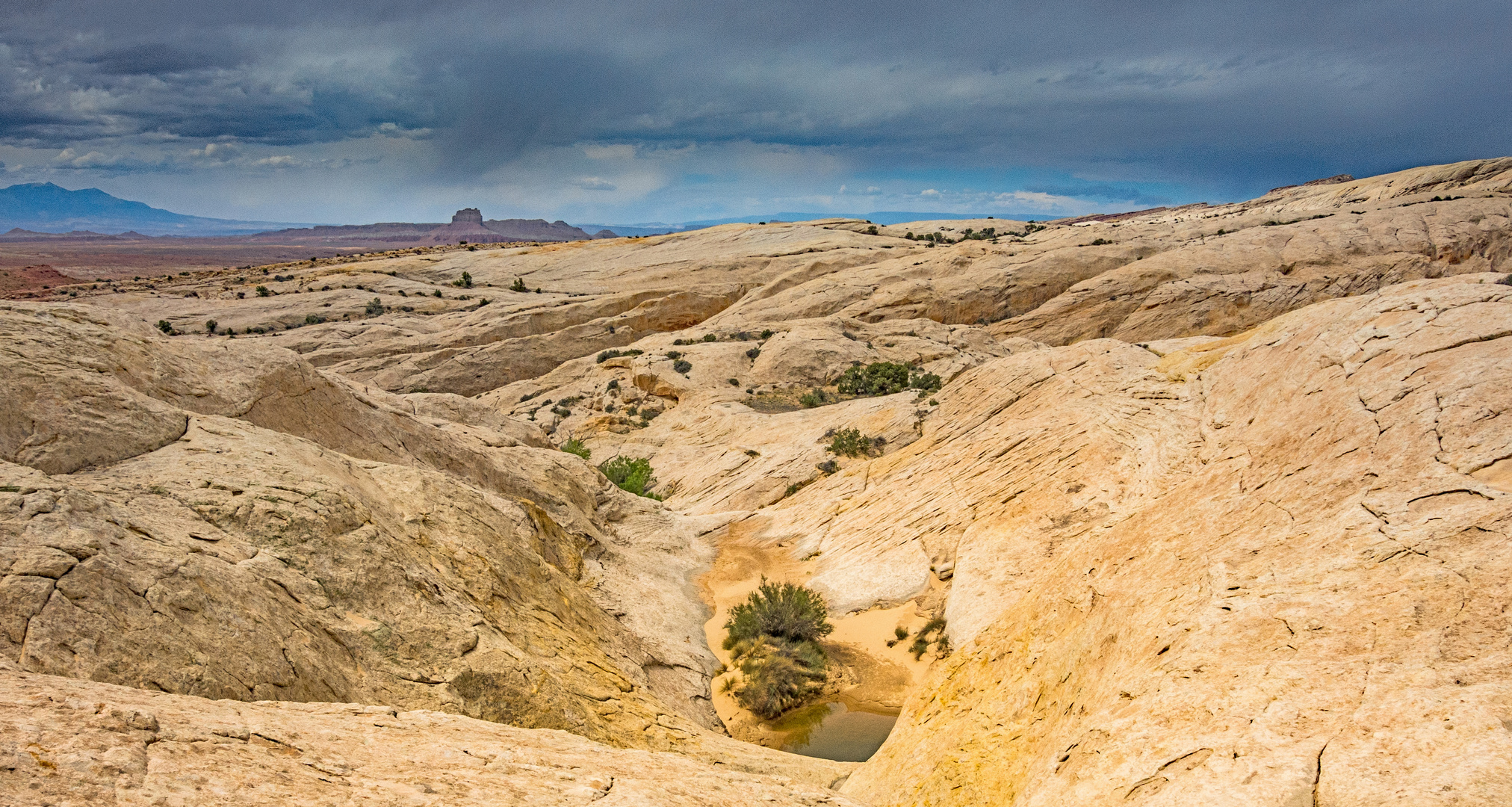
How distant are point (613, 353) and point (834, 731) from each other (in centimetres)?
3230

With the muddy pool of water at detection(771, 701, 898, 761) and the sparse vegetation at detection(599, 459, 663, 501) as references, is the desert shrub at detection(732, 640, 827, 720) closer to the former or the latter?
the muddy pool of water at detection(771, 701, 898, 761)

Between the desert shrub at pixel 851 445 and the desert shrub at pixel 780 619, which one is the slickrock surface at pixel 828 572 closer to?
the desert shrub at pixel 851 445

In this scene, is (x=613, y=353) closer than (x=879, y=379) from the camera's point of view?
No

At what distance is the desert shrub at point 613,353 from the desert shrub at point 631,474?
1459 centimetres

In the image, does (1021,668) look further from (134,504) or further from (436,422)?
(436,422)

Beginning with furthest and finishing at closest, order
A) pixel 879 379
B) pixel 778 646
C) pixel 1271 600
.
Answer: pixel 879 379 → pixel 778 646 → pixel 1271 600

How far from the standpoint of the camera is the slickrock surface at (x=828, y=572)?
19.5 ft

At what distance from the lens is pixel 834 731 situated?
13.9 metres

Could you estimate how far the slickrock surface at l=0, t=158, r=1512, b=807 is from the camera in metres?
5.93

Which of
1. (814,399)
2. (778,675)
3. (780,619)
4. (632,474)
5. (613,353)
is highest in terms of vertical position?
(613,353)

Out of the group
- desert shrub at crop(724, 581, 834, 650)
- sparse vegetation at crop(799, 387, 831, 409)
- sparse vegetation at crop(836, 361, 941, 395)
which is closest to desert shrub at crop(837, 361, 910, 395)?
sparse vegetation at crop(836, 361, 941, 395)

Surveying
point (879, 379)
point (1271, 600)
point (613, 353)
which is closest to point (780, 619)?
point (1271, 600)

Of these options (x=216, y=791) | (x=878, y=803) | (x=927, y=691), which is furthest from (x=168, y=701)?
(x=927, y=691)

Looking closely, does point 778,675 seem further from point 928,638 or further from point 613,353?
point 613,353
